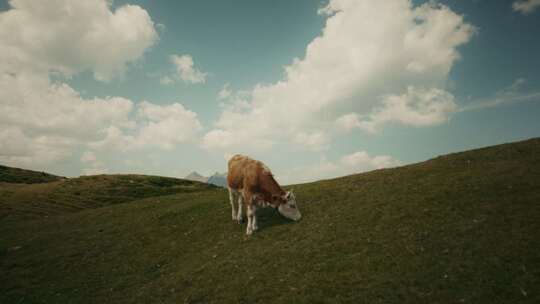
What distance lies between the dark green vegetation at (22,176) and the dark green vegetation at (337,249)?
58.8m

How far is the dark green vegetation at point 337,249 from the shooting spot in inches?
431

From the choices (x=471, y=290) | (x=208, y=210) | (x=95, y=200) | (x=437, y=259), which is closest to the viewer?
(x=471, y=290)

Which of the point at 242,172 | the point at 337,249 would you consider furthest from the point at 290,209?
the point at 337,249

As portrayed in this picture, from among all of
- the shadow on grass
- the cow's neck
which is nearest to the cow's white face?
the shadow on grass

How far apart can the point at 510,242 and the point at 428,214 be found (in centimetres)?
438

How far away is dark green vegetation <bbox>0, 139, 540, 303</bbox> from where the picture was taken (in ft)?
35.9

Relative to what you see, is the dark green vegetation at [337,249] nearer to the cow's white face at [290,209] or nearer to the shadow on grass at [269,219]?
the shadow on grass at [269,219]

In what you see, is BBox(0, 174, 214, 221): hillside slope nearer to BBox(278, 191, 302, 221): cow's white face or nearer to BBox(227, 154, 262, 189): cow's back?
BBox(227, 154, 262, 189): cow's back

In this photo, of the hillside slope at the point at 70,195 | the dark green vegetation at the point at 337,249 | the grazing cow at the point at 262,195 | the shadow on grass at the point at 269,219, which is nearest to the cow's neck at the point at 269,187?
the grazing cow at the point at 262,195

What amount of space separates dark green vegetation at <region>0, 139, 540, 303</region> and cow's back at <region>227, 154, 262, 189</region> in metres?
3.01

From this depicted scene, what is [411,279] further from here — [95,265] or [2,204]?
[2,204]

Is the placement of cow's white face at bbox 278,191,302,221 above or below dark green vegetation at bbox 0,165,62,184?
below

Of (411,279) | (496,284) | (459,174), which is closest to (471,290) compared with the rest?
(496,284)

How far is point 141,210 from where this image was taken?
31906 mm
